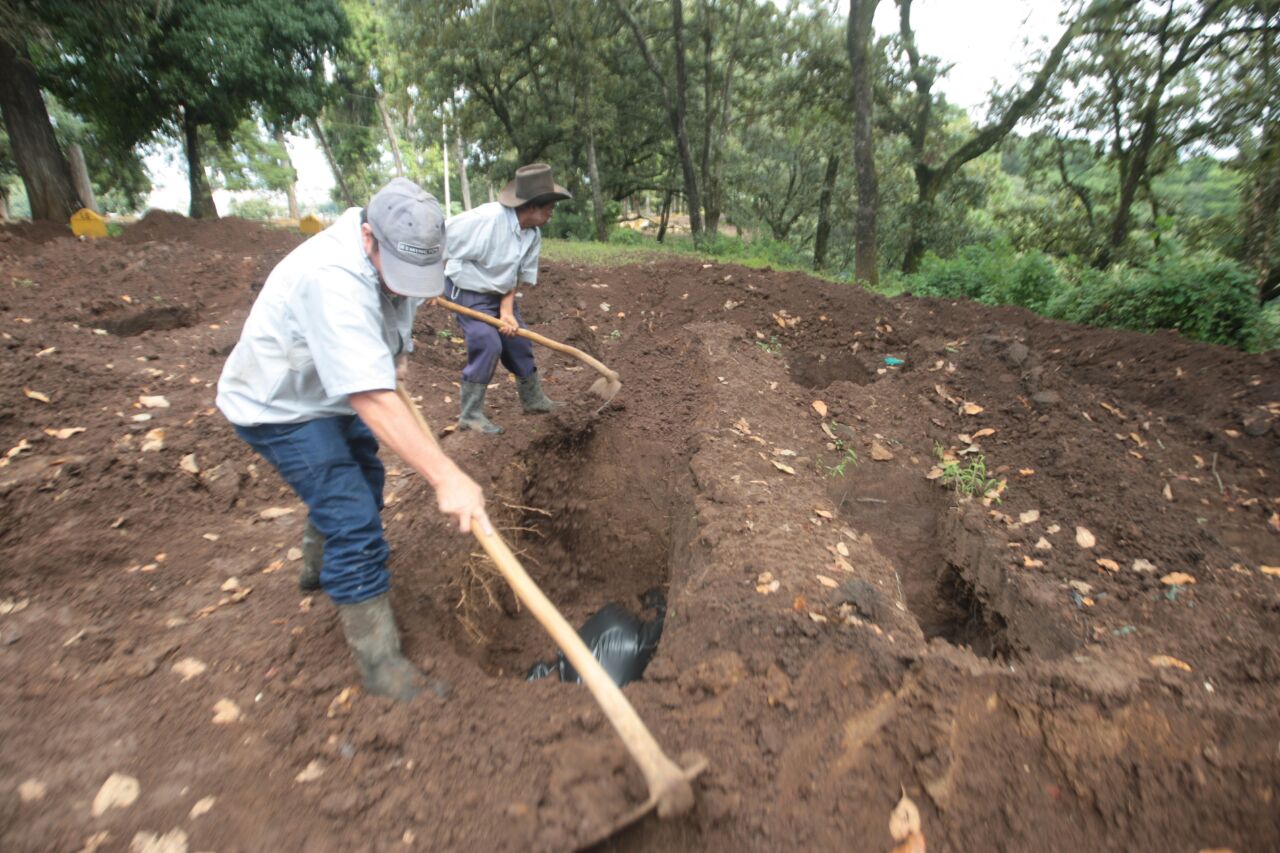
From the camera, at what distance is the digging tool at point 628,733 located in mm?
1801

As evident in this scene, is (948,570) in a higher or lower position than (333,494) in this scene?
lower

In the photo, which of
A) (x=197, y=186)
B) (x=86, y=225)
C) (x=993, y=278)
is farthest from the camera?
(x=197, y=186)

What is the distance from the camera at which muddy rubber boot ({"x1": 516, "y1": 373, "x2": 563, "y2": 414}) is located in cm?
486

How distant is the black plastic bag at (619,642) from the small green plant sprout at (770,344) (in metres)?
3.14

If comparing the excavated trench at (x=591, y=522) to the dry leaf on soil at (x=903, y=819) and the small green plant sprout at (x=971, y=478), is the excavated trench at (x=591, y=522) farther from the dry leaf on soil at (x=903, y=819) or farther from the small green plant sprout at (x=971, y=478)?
the dry leaf on soil at (x=903, y=819)

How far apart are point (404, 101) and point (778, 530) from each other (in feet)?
77.2

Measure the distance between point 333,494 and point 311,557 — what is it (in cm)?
69

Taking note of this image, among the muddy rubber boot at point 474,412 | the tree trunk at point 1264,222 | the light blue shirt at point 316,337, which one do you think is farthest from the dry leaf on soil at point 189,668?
the tree trunk at point 1264,222

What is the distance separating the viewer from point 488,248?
4199 mm

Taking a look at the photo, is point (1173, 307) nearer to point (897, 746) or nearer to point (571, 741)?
point (897, 746)

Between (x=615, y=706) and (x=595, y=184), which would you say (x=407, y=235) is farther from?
(x=595, y=184)

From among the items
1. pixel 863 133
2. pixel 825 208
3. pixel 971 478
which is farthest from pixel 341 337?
pixel 825 208

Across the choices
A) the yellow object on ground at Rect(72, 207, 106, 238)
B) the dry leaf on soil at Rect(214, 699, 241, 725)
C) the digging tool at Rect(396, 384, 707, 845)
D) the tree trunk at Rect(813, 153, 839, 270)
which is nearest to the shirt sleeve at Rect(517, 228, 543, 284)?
the digging tool at Rect(396, 384, 707, 845)

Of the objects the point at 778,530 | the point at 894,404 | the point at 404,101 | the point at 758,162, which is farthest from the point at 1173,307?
the point at 404,101
